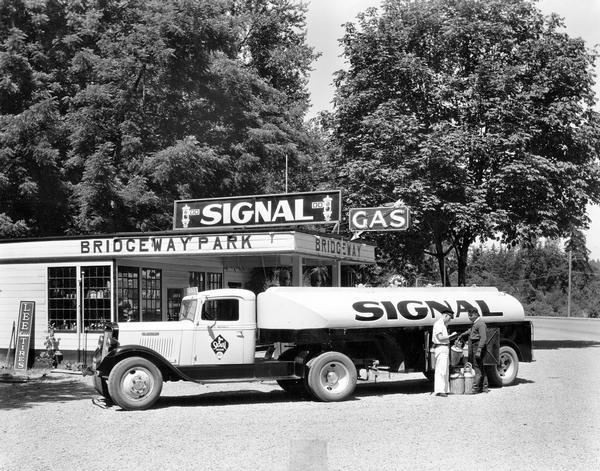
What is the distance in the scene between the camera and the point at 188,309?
14422 mm

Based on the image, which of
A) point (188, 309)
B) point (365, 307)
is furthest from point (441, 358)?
point (188, 309)

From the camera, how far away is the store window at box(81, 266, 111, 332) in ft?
63.9

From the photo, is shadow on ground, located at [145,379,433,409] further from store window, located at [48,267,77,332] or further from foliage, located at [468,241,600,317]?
foliage, located at [468,241,600,317]

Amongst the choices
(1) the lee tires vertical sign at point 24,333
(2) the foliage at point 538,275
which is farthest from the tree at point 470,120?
(2) the foliage at point 538,275

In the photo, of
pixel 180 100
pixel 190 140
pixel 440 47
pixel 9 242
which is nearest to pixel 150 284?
pixel 9 242

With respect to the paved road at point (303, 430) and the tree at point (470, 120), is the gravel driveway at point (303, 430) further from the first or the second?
the tree at point (470, 120)

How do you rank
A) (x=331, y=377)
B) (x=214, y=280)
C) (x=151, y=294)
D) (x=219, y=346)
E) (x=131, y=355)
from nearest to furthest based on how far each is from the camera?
(x=131, y=355)
(x=219, y=346)
(x=331, y=377)
(x=151, y=294)
(x=214, y=280)

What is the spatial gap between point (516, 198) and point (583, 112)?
3.89 metres

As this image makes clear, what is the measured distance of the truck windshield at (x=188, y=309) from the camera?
1416cm

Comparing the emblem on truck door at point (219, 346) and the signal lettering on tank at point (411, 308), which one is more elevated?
the signal lettering on tank at point (411, 308)

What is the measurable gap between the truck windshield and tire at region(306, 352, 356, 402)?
2.32 meters

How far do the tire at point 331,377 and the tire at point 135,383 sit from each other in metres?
2.75

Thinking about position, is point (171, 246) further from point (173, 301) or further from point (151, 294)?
point (173, 301)

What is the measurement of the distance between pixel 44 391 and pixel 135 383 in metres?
3.35
